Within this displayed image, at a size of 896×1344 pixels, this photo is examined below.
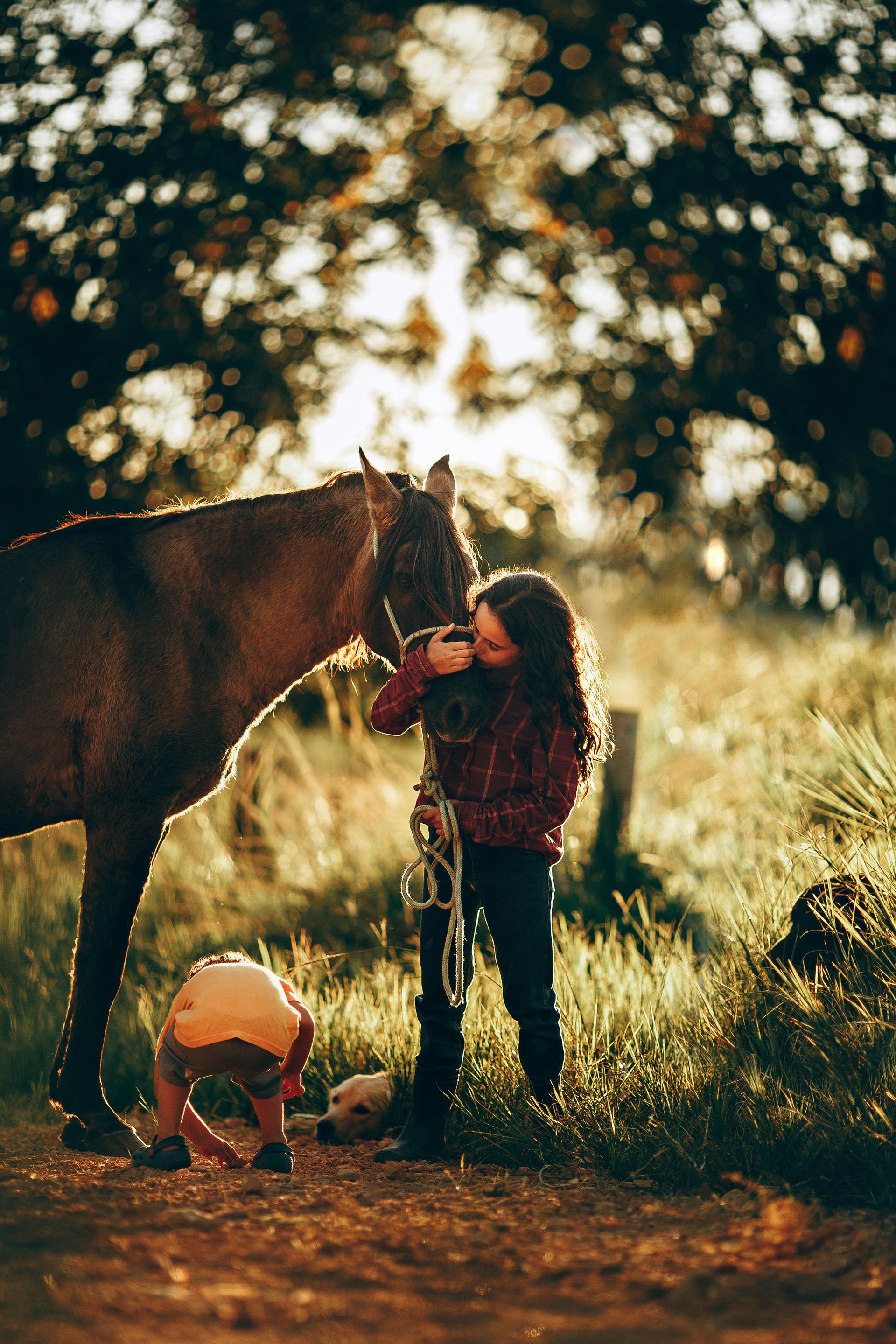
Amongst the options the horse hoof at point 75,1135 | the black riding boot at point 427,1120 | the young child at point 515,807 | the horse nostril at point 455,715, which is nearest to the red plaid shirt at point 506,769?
the young child at point 515,807

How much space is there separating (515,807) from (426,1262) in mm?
1241

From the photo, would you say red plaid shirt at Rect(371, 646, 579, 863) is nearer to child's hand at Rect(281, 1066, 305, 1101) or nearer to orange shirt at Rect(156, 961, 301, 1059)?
orange shirt at Rect(156, 961, 301, 1059)

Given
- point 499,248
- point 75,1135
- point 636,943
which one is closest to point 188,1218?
point 75,1135

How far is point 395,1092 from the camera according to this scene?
382cm

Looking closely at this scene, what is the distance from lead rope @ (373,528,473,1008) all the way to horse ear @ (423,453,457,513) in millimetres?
330

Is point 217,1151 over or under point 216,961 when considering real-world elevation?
under

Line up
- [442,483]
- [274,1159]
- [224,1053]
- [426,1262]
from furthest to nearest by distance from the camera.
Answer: [442,483]
[274,1159]
[224,1053]
[426,1262]

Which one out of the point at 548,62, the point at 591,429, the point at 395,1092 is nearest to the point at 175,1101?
the point at 395,1092

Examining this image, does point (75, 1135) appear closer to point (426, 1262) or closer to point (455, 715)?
point (426, 1262)

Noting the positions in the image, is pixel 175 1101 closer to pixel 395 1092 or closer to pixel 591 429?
pixel 395 1092

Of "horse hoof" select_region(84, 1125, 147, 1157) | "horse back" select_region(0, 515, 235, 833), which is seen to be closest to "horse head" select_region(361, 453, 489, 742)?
"horse back" select_region(0, 515, 235, 833)

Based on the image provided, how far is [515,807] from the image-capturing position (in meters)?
3.11

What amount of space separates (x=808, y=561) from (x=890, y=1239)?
7.61 meters

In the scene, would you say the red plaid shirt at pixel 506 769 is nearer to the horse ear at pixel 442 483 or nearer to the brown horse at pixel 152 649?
the brown horse at pixel 152 649
